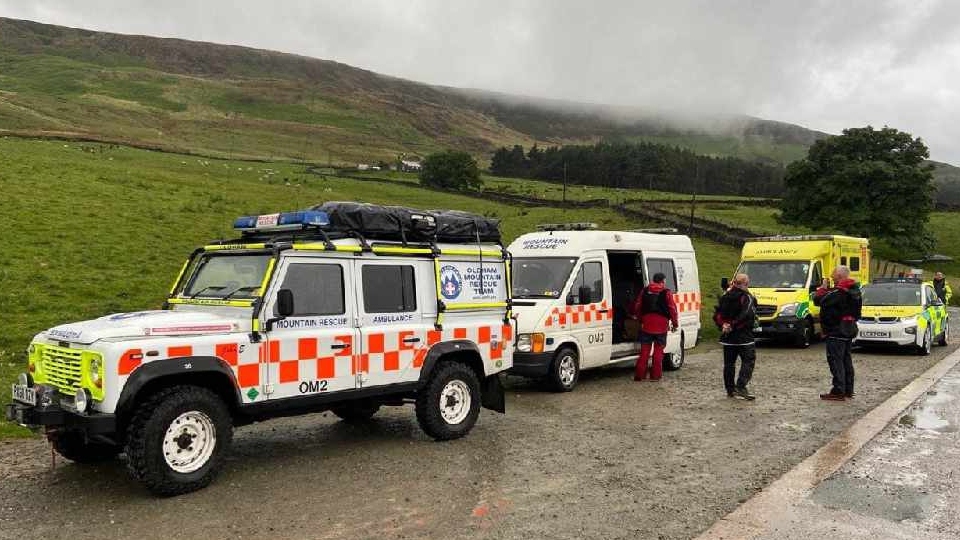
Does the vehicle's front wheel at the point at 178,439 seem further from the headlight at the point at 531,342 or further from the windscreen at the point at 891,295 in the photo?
the windscreen at the point at 891,295

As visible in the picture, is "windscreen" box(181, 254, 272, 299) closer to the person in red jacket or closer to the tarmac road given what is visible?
the tarmac road

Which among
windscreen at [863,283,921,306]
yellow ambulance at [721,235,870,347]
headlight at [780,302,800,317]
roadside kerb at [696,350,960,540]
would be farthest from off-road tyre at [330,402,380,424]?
windscreen at [863,283,921,306]

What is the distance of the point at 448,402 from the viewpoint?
8.09 meters

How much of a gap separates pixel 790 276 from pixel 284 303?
15285 mm

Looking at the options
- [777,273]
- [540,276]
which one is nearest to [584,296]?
[540,276]

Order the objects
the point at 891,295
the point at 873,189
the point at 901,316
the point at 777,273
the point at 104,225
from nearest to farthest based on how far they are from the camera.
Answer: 1. the point at 901,316
2. the point at 891,295
3. the point at 777,273
4. the point at 104,225
5. the point at 873,189

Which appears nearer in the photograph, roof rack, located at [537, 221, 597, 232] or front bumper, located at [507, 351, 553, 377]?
front bumper, located at [507, 351, 553, 377]

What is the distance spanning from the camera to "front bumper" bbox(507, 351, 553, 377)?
1069cm

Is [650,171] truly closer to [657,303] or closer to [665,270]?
[665,270]

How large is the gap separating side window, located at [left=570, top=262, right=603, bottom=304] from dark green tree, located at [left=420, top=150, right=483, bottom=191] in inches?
2260

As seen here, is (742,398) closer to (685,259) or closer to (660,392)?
(660,392)

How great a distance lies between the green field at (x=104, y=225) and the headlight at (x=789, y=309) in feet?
8.52

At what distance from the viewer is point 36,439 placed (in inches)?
306

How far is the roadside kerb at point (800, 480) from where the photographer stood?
527cm
